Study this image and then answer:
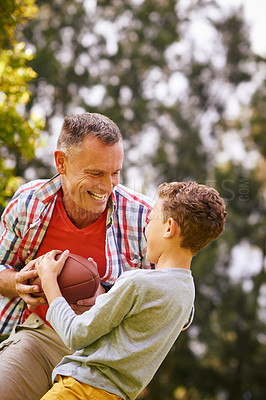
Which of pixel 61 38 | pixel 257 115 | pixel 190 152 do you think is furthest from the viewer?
pixel 257 115

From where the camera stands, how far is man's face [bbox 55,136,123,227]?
302 cm

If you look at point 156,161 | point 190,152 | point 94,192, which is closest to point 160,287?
point 94,192

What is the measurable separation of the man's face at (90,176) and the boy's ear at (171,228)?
2.02 ft

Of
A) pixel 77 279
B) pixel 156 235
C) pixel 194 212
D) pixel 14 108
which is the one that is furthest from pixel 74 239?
pixel 14 108

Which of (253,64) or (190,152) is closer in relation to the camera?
(190,152)

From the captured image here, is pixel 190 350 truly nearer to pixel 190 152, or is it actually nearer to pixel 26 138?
pixel 190 152

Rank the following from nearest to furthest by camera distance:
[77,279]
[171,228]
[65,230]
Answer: [171,228] → [77,279] → [65,230]

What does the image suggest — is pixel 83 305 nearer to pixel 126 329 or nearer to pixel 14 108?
pixel 126 329

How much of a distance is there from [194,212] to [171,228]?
0.13m

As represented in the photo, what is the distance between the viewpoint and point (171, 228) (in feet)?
8.27

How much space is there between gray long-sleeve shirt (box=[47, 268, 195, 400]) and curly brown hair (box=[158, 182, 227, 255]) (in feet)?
0.66

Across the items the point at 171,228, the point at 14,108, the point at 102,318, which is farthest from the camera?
the point at 14,108

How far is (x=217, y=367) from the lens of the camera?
16.1m

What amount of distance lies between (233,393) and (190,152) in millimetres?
7273
